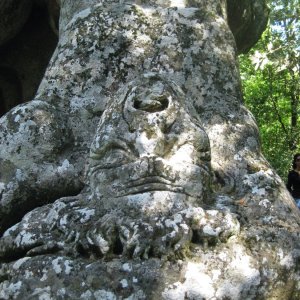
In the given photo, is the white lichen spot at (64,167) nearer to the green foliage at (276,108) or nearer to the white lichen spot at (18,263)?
the white lichen spot at (18,263)

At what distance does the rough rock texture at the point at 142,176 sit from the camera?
1.74 m

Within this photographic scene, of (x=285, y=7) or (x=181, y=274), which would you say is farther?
(x=285, y=7)

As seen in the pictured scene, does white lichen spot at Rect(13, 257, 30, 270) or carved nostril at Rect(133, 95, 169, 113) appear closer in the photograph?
white lichen spot at Rect(13, 257, 30, 270)

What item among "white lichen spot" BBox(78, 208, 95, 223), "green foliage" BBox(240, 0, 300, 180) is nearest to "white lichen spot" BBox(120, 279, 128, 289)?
"white lichen spot" BBox(78, 208, 95, 223)

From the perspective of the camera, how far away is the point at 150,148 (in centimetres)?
196

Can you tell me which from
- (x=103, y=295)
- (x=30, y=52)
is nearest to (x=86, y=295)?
(x=103, y=295)

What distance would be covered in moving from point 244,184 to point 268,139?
1077cm

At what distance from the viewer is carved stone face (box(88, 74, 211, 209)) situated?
192 cm

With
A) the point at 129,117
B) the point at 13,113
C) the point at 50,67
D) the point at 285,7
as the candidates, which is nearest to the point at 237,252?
the point at 129,117

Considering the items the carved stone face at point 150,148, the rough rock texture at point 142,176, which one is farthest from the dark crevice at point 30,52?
the carved stone face at point 150,148

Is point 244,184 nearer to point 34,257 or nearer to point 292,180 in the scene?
point 34,257

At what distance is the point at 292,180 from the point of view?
516 cm

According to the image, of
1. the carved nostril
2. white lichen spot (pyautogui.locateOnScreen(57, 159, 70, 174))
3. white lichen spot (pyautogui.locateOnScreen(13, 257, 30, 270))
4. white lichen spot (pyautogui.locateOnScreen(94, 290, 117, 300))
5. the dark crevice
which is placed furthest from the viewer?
the dark crevice

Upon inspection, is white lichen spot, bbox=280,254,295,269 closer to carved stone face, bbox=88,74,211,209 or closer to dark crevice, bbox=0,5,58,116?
carved stone face, bbox=88,74,211,209
